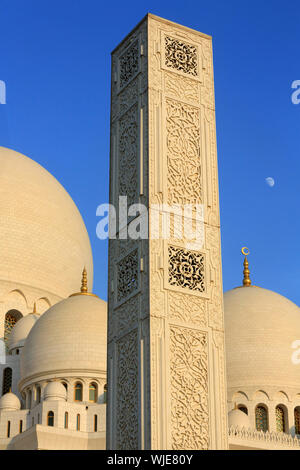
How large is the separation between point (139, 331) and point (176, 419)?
1.04 metres

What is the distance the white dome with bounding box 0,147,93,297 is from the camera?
26.7 m

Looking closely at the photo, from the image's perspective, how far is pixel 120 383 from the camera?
34.9ft

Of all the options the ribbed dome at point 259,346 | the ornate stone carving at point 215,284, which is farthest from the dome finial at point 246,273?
the ornate stone carving at point 215,284

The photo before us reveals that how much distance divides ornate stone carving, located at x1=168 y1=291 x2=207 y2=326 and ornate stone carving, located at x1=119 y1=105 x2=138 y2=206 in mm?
1308

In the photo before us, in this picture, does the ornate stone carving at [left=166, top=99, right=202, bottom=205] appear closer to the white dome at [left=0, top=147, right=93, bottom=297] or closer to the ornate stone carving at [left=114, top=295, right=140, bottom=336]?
the ornate stone carving at [left=114, top=295, right=140, bottom=336]

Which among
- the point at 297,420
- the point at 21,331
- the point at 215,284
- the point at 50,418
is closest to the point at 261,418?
the point at 297,420

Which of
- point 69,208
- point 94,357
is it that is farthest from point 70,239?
point 94,357

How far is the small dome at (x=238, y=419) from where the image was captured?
21.0m

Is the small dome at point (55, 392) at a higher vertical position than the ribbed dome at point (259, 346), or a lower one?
lower

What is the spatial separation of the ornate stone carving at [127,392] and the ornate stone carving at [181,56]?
11.4 feet

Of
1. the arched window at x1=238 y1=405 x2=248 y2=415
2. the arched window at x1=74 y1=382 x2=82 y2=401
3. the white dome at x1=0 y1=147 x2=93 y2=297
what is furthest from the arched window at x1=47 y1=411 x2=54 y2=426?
the white dome at x1=0 y1=147 x2=93 y2=297

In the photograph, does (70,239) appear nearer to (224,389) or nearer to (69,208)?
(69,208)

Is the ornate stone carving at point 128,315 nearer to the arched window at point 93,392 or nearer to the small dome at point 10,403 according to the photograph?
the small dome at point 10,403

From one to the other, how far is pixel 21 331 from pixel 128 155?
562 inches
